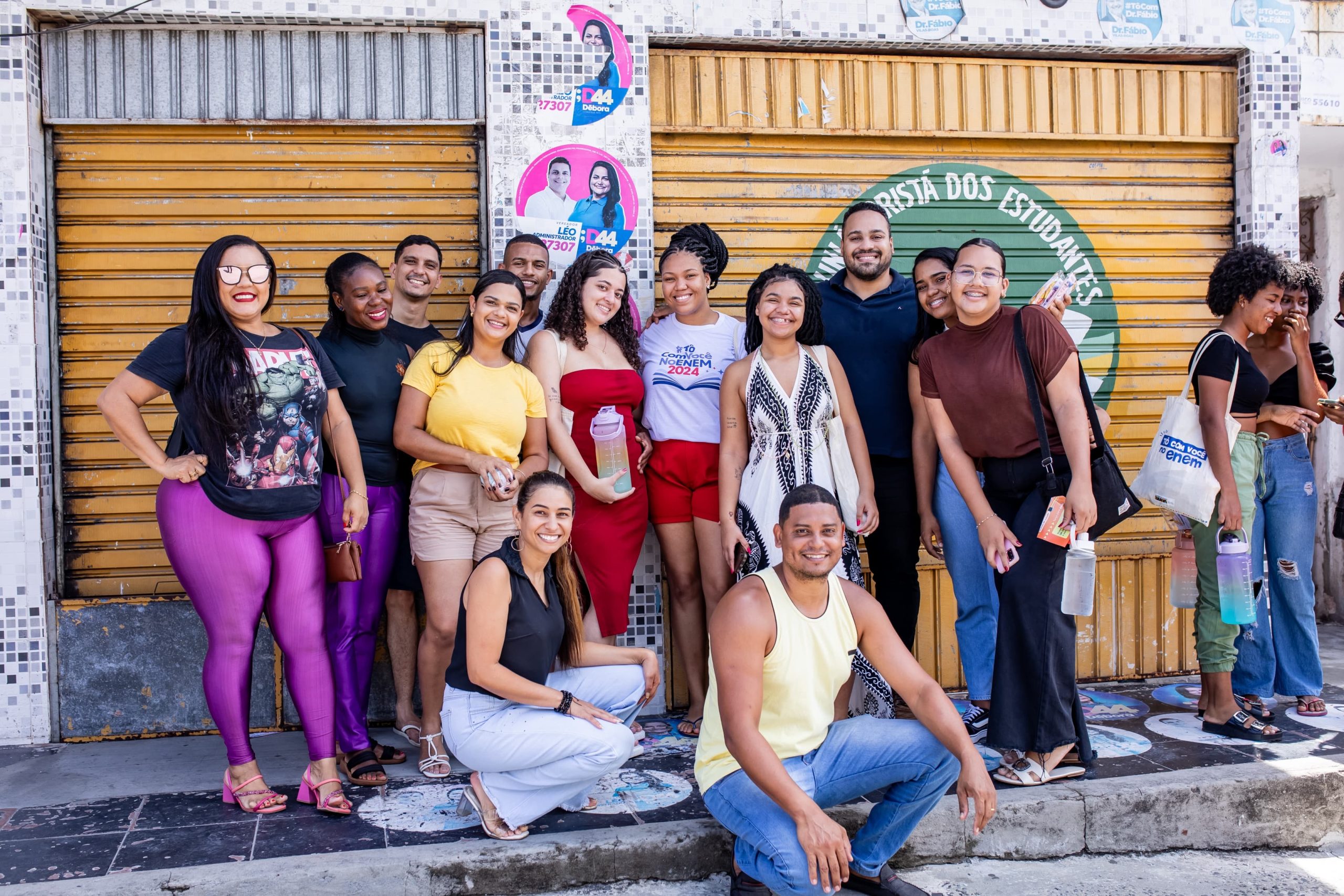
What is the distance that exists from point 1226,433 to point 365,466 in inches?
141

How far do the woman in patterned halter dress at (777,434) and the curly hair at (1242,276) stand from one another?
5.70 feet

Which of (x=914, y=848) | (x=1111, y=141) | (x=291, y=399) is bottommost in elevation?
(x=914, y=848)

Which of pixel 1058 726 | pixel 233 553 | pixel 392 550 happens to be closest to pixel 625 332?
pixel 392 550

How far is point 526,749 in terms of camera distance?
348 cm

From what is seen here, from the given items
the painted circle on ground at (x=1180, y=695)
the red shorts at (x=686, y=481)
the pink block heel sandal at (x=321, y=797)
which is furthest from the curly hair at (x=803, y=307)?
the painted circle on ground at (x=1180, y=695)

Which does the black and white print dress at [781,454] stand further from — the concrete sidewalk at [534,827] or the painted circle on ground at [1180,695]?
the painted circle on ground at [1180,695]

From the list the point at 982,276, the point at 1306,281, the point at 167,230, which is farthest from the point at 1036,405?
the point at 167,230

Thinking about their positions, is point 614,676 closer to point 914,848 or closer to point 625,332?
point 914,848

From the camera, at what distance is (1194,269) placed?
233 inches

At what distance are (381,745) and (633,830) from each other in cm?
139

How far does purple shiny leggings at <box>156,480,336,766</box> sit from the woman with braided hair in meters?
1.49

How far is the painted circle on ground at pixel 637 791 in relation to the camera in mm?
3828

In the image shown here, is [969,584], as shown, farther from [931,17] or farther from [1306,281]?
[931,17]

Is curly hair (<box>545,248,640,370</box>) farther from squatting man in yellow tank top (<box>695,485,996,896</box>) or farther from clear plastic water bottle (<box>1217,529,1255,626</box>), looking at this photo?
clear plastic water bottle (<box>1217,529,1255,626</box>)
